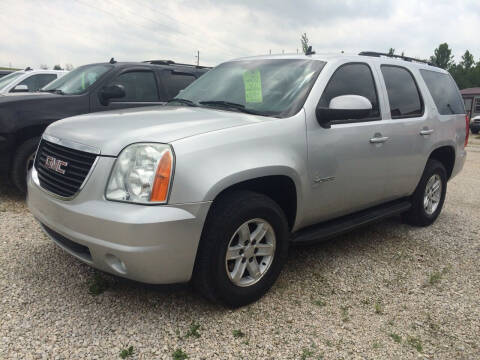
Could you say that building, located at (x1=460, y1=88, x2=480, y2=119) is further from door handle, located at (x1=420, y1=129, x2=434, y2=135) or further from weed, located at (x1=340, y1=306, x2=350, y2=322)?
weed, located at (x1=340, y1=306, x2=350, y2=322)

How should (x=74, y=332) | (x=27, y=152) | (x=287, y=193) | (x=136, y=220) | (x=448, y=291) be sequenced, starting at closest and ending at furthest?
1. (x=136, y=220)
2. (x=74, y=332)
3. (x=287, y=193)
4. (x=448, y=291)
5. (x=27, y=152)

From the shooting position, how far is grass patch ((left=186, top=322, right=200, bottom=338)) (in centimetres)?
250

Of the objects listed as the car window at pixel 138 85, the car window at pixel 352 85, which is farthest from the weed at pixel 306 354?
the car window at pixel 138 85

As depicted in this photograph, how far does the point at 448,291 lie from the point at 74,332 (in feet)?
8.90

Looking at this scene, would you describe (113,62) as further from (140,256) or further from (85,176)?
(140,256)

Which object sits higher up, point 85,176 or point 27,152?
point 85,176

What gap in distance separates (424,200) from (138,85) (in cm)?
399

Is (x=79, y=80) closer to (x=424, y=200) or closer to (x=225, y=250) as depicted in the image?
(x=225, y=250)

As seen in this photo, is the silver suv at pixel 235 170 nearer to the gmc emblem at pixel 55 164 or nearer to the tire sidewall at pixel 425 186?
the gmc emblem at pixel 55 164

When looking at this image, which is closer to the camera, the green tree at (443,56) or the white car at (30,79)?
the white car at (30,79)

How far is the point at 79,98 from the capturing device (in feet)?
17.4

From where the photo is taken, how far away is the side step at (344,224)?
323 cm

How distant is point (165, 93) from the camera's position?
6.05 metres

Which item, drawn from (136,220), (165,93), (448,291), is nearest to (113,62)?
(165,93)
